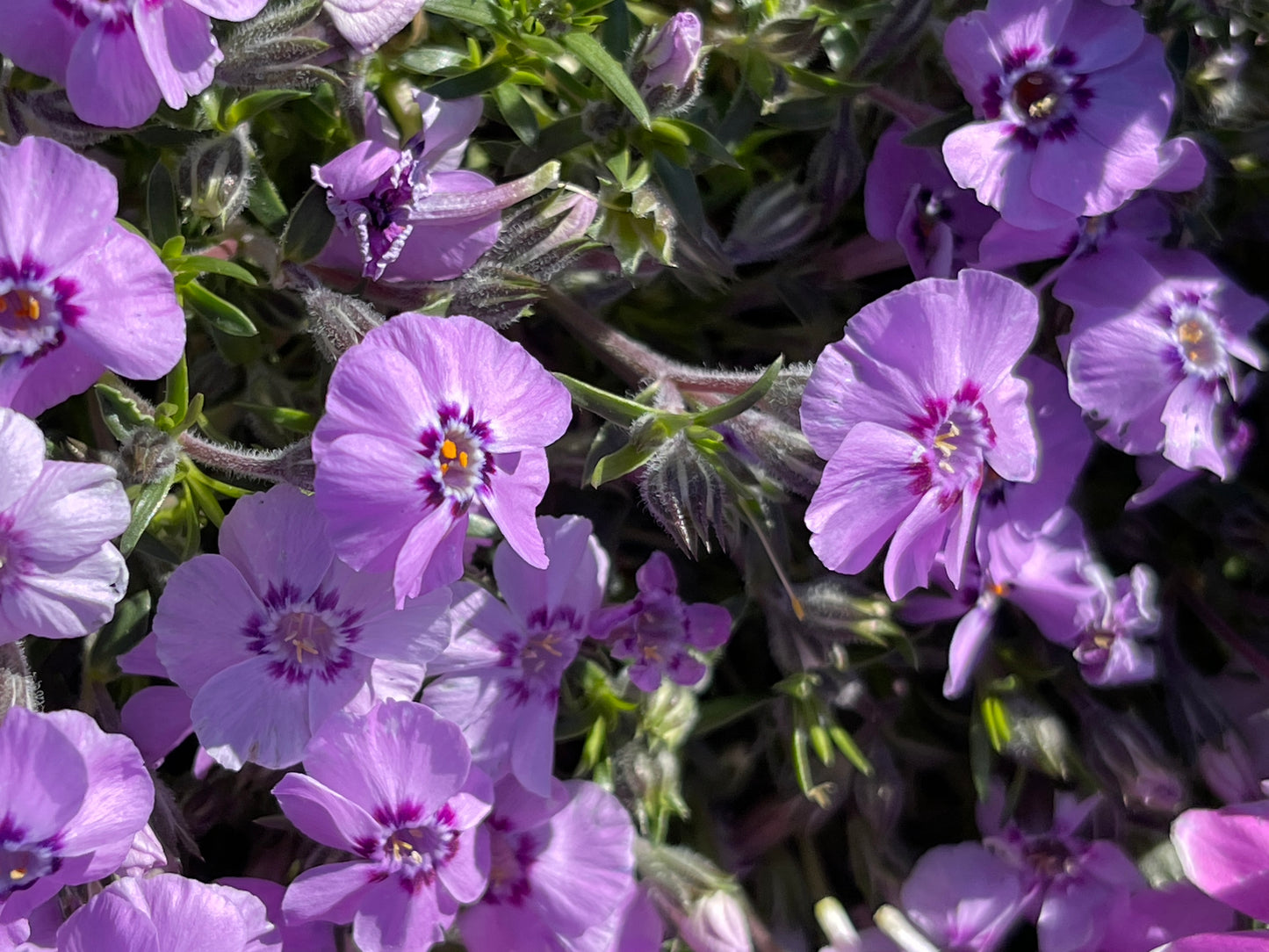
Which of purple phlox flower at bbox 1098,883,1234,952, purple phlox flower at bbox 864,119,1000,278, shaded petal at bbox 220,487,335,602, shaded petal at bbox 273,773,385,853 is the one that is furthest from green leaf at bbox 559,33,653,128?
purple phlox flower at bbox 1098,883,1234,952

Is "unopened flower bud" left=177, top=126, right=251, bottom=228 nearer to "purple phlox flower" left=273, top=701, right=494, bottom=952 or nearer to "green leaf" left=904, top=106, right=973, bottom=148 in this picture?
"purple phlox flower" left=273, top=701, right=494, bottom=952

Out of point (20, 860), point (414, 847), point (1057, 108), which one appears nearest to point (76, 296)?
point (20, 860)

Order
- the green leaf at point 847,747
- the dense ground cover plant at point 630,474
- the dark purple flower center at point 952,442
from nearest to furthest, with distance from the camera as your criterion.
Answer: the dense ground cover plant at point 630,474 → the dark purple flower center at point 952,442 → the green leaf at point 847,747

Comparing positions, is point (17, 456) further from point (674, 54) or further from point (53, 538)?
point (674, 54)

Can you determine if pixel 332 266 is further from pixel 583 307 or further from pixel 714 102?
pixel 714 102

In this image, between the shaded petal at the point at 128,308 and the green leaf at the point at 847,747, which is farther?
the green leaf at the point at 847,747

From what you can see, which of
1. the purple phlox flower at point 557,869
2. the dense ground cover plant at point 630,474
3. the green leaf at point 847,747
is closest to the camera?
the dense ground cover plant at point 630,474

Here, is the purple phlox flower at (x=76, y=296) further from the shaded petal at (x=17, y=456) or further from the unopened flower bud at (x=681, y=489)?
the unopened flower bud at (x=681, y=489)

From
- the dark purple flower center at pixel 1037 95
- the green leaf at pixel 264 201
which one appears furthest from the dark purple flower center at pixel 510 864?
the dark purple flower center at pixel 1037 95
